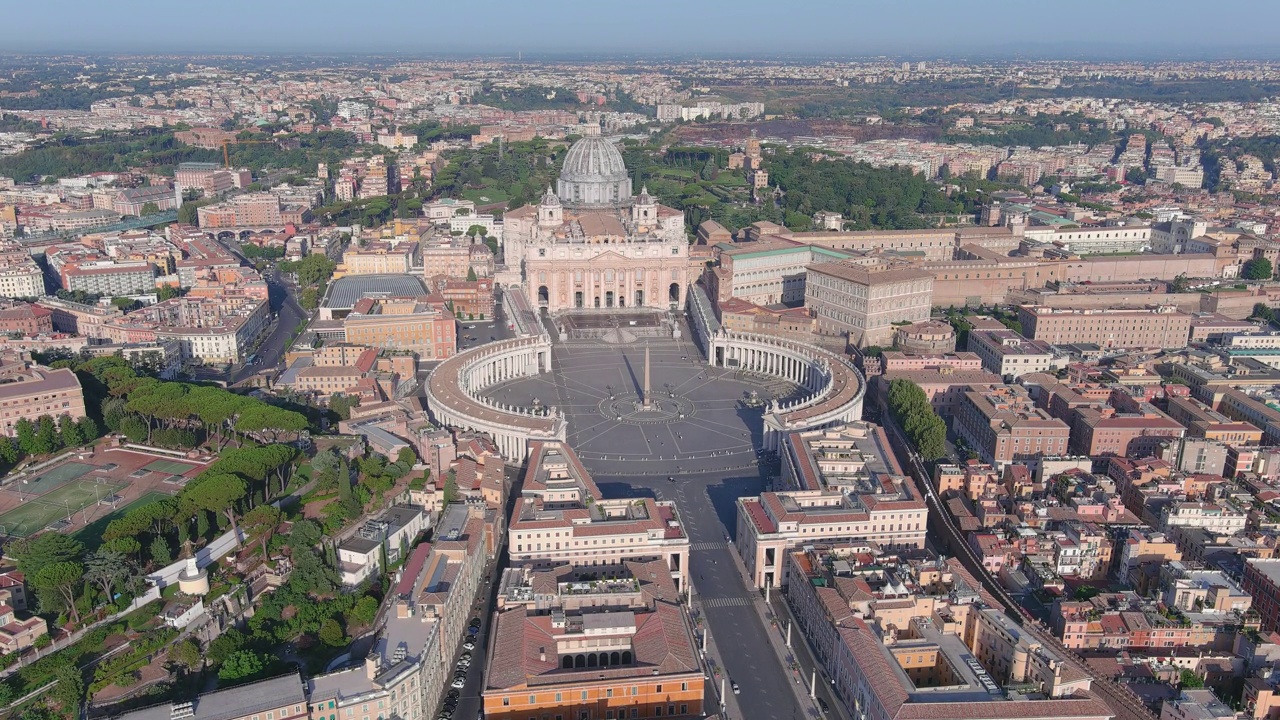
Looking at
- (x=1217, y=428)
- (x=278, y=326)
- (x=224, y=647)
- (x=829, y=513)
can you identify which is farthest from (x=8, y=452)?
(x=1217, y=428)

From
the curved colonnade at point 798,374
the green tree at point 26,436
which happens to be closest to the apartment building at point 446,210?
the curved colonnade at point 798,374

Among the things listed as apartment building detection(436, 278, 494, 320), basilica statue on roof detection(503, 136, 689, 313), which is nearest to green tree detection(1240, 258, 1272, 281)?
basilica statue on roof detection(503, 136, 689, 313)

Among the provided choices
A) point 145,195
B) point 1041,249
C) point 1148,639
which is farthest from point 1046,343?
point 145,195

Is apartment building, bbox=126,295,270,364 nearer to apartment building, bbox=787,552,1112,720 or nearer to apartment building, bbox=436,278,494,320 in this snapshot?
apartment building, bbox=436,278,494,320

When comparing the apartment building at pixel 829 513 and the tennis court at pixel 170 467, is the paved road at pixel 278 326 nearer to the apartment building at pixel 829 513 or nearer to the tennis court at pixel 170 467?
the tennis court at pixel 170 467

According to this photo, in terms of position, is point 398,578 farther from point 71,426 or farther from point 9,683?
point 71,426

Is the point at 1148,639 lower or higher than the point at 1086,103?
lower

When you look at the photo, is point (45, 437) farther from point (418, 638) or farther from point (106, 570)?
point (418, 638)
